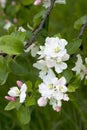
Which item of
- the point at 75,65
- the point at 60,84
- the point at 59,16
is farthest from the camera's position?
the point at 59,16

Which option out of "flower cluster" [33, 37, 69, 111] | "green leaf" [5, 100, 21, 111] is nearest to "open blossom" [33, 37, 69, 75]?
"flower cluster" [33, 37, 69, 111]

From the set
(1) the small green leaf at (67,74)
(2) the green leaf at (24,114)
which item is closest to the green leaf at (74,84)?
(1) the small green leaf at (67,74)

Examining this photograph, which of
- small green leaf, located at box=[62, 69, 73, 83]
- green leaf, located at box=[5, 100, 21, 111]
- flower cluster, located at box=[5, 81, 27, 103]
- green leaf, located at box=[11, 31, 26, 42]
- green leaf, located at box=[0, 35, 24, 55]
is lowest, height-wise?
green leaf, located at box=[5, 100, 21, 111]

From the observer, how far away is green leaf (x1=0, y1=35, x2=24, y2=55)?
1.08 m

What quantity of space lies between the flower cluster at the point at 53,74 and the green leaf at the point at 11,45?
0.17 ft

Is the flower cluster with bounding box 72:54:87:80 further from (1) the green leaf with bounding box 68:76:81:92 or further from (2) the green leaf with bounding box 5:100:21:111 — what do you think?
(2) the green leaf with bounding box 5:100:21:111

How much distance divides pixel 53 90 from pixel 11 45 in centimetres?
15

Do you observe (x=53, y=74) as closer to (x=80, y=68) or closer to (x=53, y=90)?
(x=53, y=90)

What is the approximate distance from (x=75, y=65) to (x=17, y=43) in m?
0.18

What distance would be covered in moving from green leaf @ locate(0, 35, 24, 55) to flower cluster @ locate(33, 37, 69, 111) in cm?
5

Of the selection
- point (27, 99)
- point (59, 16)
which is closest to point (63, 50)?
point (27, 99)

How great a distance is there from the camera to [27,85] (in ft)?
3.73

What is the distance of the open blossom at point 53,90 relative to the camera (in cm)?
107

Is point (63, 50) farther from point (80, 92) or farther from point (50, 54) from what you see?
point (80, 92)
